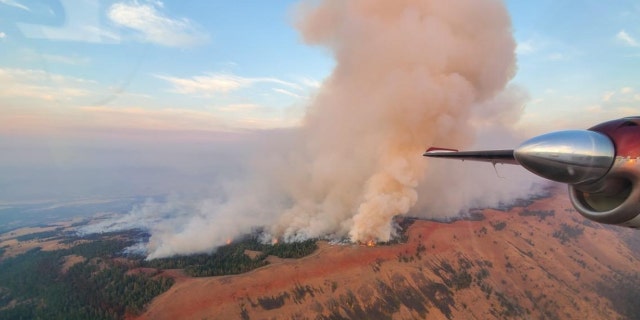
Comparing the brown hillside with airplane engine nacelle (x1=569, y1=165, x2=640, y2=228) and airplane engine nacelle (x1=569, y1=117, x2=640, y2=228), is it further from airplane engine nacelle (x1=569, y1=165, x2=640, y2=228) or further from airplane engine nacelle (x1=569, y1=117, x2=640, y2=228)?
airplane engine nacelle (x1=569, y1=117, x2=640, y2=228)

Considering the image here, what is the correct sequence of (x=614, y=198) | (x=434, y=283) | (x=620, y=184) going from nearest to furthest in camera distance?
(x=620, y=184)
(x=614, y=198)
(x=434, y=283)

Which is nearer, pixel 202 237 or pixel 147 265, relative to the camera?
pixel 147 265

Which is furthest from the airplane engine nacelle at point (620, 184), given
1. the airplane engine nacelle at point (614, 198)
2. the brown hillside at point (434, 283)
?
the brown hillside at point (434, 283)

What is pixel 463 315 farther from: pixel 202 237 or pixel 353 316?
pixel 202 237

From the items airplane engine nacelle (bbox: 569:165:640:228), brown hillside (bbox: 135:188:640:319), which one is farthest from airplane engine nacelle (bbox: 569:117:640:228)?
brown hillside (bbox: 135:188:640:319)

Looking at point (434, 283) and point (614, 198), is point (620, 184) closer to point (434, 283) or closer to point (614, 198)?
point (614, 198)

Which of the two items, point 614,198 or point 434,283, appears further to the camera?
point 434,283

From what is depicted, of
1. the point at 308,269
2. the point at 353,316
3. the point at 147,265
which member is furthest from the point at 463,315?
the point at 147,265

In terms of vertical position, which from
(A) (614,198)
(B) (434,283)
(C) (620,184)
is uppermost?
(C) (620,184)

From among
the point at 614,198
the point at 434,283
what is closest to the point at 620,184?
the point at 614,198

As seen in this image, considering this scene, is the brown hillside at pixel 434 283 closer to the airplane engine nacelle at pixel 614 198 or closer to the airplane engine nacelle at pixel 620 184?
the airplane engine nacelle at pixel 614 198
